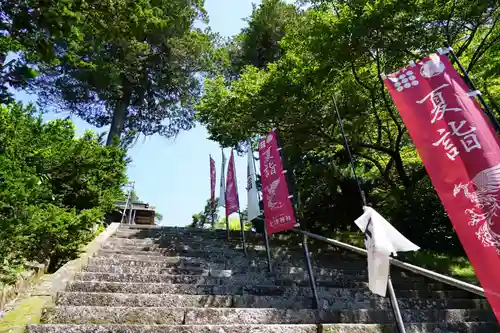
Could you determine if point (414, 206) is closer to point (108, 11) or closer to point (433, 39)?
point (433, 39)

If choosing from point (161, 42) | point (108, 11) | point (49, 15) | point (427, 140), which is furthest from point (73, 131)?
point (161, 42)

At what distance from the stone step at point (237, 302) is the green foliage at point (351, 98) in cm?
343

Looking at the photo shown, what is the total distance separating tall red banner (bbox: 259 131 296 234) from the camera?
14.6ft

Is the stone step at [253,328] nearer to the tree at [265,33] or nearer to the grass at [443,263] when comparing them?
the grass at [443,263]

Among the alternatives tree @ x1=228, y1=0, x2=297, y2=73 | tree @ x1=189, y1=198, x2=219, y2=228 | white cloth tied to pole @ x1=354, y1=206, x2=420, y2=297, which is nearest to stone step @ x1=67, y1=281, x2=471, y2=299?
white cloth tied to pole @ x1=354, y1=206, x2=420, y2=297

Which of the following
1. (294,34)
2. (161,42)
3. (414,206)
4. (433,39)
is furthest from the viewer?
(161,42)

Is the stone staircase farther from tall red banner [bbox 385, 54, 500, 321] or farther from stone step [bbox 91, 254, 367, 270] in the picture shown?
tall red banner [bbox 385, 54, 500, 321]

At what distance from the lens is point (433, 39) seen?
7.03 metres

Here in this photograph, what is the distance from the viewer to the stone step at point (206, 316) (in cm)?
312

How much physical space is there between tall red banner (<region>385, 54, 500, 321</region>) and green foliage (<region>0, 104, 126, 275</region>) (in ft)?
10.5

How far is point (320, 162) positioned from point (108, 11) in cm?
878

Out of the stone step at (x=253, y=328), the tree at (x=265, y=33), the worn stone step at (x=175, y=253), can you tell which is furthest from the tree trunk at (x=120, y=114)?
the stone step at (x=253, y=328)

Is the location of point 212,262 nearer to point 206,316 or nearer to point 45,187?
point 206,316

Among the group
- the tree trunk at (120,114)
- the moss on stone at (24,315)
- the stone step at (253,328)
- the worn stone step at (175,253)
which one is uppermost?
the tree trunk at (120,114)
